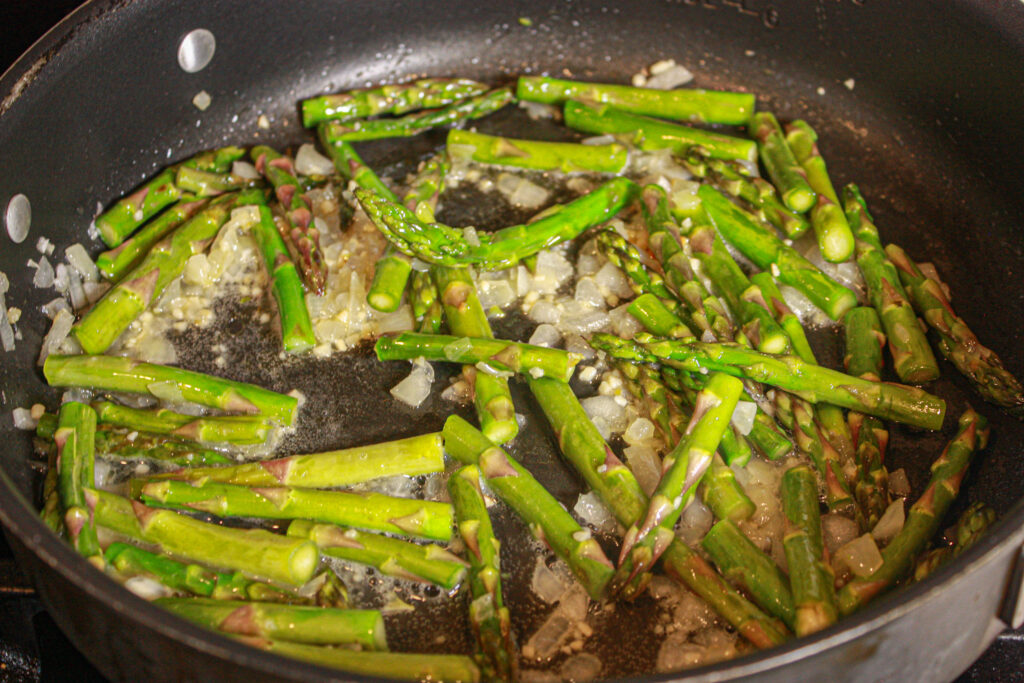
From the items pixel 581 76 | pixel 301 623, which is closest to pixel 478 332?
pixel 301 623

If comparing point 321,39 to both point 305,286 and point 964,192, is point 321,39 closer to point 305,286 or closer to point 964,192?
point 305,286

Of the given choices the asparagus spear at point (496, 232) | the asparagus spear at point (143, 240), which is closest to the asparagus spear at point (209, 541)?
the asparagus spear at point (143, 240)

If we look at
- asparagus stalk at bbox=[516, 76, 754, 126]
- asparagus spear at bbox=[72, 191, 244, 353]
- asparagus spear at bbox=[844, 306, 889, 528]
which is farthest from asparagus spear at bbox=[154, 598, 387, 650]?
asparagus stalk at bbox=[516, 76, 754, 126]

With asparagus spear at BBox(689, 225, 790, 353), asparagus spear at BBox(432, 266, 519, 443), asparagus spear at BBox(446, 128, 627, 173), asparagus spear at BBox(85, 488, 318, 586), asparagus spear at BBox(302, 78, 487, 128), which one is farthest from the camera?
asparagus spear at BBox(302, 78, 487, 128)

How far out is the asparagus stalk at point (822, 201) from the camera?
3463mm

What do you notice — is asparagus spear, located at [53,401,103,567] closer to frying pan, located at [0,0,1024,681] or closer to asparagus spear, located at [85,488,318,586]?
asparagus spear, located at [85,488,318,586]

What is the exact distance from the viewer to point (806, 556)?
256 centimetres

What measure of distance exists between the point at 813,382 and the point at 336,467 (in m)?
1.59

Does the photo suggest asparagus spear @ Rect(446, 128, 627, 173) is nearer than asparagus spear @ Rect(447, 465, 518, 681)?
No

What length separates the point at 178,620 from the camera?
1954 mm

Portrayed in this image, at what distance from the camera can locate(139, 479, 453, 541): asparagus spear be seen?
2.73 metres

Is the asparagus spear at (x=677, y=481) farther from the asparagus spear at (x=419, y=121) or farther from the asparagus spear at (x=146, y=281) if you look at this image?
the asparagus spear at (x=146, y=281)

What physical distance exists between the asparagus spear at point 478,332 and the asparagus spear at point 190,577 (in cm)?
83

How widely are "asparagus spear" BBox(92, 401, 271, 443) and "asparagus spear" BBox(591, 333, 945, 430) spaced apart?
1.40 metres
